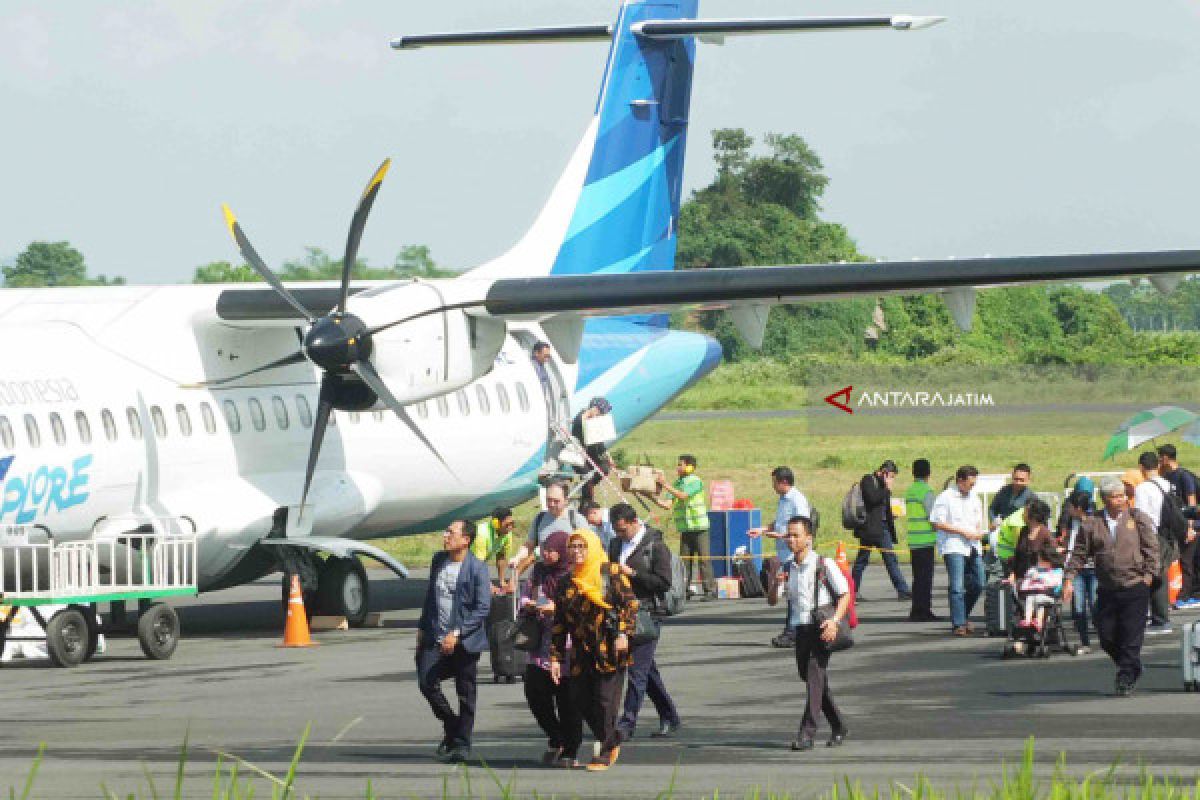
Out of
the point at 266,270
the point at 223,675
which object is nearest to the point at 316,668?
the point at 223,675

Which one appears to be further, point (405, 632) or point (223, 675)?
point (405, 632)

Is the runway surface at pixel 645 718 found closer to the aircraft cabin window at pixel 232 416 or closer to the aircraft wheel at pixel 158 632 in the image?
the aircraft wheel at pixel 158 632

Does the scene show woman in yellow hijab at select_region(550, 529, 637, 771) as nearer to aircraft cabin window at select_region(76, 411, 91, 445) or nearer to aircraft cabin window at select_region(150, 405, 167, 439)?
aircraft cabin window at select_region(76, 411, 91, 445)

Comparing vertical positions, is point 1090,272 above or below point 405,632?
above

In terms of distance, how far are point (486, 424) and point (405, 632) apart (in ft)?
11.3

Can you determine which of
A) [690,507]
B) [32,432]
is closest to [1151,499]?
[690,507]

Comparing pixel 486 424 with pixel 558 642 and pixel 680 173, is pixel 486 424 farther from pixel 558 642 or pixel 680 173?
pixel 558 642

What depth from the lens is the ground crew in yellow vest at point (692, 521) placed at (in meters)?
24.7

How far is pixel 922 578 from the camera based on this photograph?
2198 centimetres

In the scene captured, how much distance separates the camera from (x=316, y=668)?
62.2 ft

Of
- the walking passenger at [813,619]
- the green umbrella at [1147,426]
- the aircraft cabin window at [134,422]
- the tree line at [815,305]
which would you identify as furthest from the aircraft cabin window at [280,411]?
the tree line at [815,305]

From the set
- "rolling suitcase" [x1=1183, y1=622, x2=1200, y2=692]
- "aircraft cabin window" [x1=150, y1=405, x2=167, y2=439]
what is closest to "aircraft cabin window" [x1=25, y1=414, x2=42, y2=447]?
"aircraft cabin window" [x1=150, y1=405, x2=167, y2=439]

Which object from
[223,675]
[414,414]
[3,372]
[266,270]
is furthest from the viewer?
[414,414]

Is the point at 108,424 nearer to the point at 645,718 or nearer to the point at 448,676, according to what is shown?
the point at 645,718
